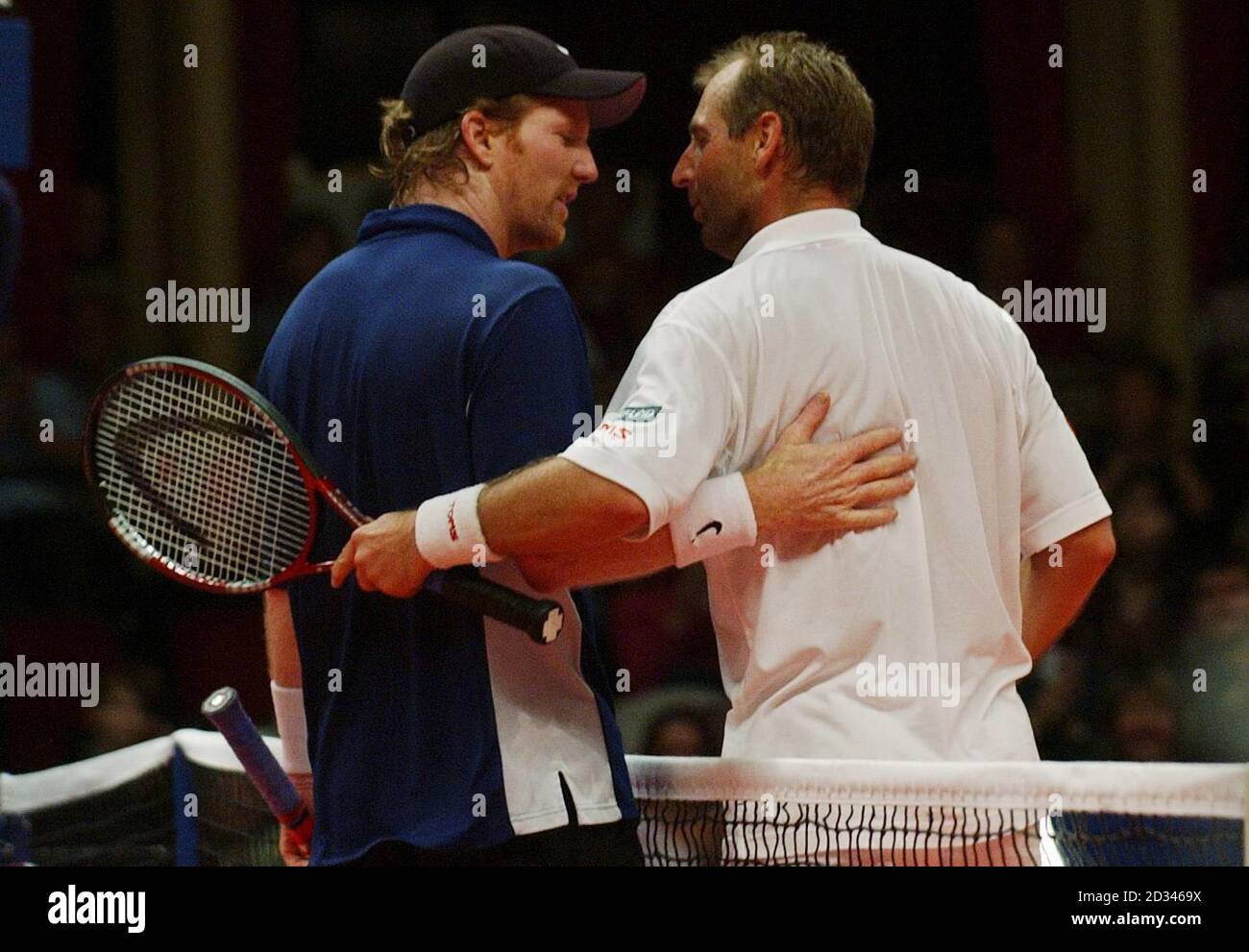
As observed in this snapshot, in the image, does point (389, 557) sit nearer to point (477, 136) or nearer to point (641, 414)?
point (641, 414)

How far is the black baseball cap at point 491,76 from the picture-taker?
104 inches

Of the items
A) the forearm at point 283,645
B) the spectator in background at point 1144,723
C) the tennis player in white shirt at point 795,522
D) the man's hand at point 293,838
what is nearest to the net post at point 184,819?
the man's hand at point 293,838

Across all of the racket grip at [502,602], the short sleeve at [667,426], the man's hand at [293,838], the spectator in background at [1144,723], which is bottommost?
the spectator in background at [1144,723]

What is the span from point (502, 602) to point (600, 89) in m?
0.79

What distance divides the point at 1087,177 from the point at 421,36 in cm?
199

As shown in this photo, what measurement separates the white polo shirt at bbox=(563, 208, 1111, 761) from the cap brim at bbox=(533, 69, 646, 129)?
0.31 meters

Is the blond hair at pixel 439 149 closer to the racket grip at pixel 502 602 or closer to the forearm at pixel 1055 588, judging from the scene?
the racket grip at pixel 502 602

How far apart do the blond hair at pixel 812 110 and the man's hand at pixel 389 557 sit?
73 centimetres

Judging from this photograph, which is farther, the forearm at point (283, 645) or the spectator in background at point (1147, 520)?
the spectator in background at point (1147, 520)

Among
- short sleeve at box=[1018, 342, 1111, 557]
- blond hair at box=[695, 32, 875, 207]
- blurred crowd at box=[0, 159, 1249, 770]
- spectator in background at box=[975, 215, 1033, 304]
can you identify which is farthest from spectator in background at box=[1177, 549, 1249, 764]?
blond hair at box=[695, 32, 875, 207]

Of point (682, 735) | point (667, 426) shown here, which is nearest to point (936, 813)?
point (667, 426)

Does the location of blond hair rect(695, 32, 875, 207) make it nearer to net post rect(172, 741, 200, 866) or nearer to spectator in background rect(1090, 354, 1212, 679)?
net post rect(172, 741, 200, 866)

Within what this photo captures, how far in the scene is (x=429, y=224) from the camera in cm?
256
